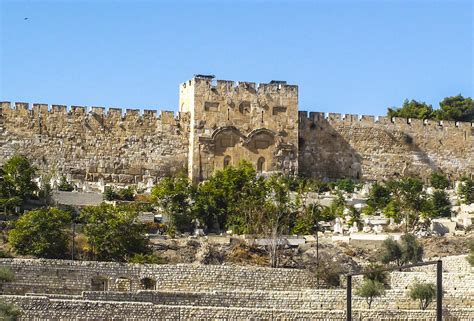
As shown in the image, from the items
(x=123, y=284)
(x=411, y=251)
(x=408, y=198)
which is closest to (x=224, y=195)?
(x=408, y=198)

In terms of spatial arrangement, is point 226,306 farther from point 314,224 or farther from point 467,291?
point 314,224

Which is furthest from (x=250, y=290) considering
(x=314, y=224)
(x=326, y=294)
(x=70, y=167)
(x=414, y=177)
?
(x=414, y=177)

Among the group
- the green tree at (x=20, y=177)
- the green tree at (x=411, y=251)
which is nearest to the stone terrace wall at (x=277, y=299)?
the green tree at (x=411, y=251)

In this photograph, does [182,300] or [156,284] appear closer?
[182,300]

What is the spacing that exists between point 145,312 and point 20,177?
13.6 meters

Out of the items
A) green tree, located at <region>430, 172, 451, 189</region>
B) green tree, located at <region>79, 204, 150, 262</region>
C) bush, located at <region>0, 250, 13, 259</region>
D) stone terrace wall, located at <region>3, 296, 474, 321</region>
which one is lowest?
stone terrace wall, located at <region>3, 296, 474, 321</region>

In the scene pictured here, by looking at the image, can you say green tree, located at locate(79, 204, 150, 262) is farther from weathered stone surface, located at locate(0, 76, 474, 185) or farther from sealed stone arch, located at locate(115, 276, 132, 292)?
weathered stone surface, located at locate(0, 76, 474, 185)

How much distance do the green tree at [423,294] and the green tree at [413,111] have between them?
27.4 m

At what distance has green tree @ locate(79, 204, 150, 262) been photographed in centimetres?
3381

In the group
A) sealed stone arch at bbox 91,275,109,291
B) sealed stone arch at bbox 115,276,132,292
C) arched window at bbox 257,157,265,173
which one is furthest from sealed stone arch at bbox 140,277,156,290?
arched window at bbox 257,157,265,173

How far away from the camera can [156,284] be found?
31.2 metres

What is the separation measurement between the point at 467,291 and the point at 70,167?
17.9m

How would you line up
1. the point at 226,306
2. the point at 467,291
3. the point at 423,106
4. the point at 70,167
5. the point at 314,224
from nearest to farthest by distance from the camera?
1. the point at 226,306
2. the point at 467,291
3. the point at 314,224
4. the point at 70,167
5. the point at 423,106

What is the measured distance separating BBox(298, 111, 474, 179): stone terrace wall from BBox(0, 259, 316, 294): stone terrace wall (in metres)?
15.5
